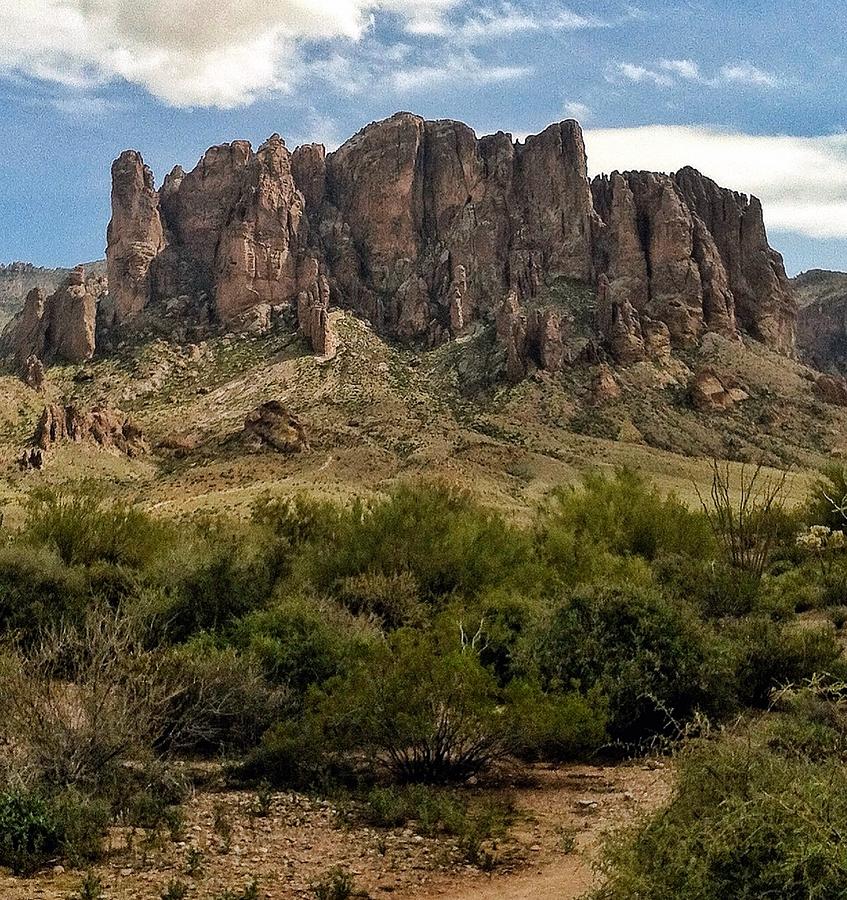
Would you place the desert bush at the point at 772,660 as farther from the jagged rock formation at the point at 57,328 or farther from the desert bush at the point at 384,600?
the jagged rock formation at the point at 57,328

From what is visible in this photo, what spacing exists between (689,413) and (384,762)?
8270 cm

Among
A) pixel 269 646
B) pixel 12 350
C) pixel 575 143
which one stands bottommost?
pixel 269 646

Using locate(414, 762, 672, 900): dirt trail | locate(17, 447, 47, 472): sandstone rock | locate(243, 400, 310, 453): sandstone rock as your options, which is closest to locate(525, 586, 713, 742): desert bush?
locate(414, 762, 672, 900): dirt trail

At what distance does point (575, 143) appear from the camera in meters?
131

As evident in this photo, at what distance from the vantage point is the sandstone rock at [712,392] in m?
92.1

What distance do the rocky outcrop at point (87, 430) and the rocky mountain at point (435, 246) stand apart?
25.6 m

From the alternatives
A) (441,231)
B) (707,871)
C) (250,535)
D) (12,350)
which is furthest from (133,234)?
(707,871)

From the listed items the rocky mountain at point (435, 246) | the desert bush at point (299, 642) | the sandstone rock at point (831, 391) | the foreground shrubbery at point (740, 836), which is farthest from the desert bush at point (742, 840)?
the sandstone rock at point (831, 391)

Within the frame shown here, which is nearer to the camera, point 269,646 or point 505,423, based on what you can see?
point 269,646

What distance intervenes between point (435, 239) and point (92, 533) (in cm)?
11075

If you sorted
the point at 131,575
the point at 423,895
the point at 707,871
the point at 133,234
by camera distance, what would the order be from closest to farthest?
the point at 707,871 → the point at 423,895 → the point at 131,575 → the point at 133,234

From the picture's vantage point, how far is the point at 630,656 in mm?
15633

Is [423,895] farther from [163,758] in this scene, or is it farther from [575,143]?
[575,143]

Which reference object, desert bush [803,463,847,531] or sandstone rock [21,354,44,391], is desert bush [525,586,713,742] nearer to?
desert bush [803,463,847,531]
